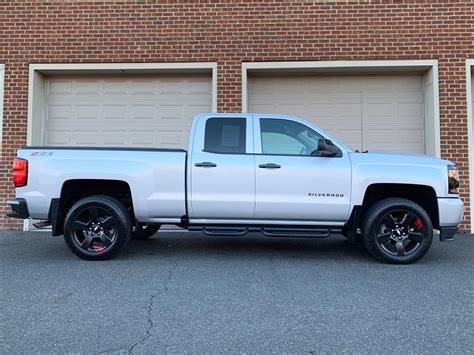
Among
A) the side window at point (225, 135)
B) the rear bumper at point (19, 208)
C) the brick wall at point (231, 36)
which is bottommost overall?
the rear bumper at point (19, 208)

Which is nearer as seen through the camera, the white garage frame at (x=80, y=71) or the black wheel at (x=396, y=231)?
the black wheel at (x=396, y=231)

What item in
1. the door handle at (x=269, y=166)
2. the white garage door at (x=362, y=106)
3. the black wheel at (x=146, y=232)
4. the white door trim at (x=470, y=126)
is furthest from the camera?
the white garage door at (x=362, y=106)

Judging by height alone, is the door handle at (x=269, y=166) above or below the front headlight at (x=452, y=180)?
above

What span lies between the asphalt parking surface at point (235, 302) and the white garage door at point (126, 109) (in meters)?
3.20

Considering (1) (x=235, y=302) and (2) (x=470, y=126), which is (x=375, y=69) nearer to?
(2) (x=470, y=126)

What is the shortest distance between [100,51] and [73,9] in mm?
1121

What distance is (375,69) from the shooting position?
8.20 metres

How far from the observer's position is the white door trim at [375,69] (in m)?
7.95

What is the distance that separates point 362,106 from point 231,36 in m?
3.23

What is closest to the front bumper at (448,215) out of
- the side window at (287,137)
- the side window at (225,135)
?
the side window at (287,137)

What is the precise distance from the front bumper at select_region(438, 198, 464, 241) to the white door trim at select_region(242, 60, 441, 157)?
315cm

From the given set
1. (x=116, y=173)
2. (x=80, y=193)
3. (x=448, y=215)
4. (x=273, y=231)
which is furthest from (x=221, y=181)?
(x=448, y=215)

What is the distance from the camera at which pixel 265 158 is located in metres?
5.20

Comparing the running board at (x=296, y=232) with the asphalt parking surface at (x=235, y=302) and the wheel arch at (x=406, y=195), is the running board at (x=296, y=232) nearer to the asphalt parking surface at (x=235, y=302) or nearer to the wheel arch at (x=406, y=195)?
the asphalt parking surface at (x=235, y=302)
